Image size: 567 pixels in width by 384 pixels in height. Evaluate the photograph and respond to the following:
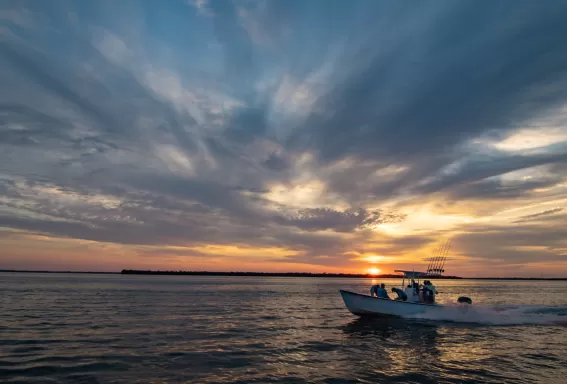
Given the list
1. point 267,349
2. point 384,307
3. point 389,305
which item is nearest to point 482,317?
point 389,305

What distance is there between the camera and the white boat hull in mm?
33469

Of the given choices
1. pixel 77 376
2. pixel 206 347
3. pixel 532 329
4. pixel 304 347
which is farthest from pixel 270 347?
pixel 532 329

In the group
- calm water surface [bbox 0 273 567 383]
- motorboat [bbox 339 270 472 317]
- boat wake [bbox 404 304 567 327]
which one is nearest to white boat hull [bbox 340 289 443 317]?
motorboat [bbox 339 270 472 317]

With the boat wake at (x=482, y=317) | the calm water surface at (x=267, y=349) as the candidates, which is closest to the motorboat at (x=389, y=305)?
the boat wake at (x=482, y=317)

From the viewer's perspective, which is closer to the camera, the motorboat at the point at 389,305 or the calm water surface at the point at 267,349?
the calm water surface at the point at 267,349

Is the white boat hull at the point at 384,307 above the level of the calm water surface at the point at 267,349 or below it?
above

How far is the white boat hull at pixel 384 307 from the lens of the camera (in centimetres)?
3347

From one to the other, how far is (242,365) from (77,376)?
22.4ft

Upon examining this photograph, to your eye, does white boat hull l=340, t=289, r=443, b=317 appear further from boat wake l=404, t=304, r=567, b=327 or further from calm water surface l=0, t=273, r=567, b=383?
calm water surface l=0, t=273, r=567, b=383

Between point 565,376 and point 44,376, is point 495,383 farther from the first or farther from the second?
point 44,376

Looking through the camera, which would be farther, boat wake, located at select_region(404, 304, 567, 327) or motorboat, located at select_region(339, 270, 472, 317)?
boat wake, located at select_region(404, 304, 567, 327)

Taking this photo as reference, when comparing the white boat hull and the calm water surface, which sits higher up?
the white boat hull

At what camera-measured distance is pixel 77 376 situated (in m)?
15.1

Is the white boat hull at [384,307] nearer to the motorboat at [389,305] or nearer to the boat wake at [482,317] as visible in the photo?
the motorboat at [389,305]
